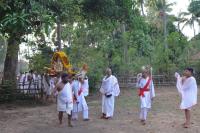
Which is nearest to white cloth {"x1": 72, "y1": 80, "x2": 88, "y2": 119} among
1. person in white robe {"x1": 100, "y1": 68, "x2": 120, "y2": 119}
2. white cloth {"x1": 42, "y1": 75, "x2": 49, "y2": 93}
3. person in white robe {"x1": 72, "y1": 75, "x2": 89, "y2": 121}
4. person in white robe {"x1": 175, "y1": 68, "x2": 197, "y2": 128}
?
person in white robe {"x1": 72, "y1": 75, "x2": 89, "y2": 121}

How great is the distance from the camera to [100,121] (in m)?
13.0

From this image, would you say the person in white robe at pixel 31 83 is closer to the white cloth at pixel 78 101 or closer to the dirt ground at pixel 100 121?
the dirt ground at pixel 100 121

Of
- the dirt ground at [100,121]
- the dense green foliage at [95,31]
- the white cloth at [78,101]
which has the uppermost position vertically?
the dense green foliage at [95,31]

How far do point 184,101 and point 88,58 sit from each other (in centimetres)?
1391

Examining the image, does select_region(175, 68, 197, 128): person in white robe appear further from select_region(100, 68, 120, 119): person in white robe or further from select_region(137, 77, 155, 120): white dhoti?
select_region(100, 68, 120, 119): person in white robe

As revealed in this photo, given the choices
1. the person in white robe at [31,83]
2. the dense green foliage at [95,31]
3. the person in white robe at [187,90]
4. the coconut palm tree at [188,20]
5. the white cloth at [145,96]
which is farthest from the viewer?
the coconut palm tree at [188,20]

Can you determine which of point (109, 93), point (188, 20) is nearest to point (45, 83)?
point (109, 93)

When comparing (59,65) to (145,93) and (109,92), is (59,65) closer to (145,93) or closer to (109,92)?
(109,92)

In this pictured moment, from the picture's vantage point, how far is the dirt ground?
11.3 metres

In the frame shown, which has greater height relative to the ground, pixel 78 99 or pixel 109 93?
pixel 109 93

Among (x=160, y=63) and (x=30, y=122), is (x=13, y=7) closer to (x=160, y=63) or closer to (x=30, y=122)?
(x=30, y=122)

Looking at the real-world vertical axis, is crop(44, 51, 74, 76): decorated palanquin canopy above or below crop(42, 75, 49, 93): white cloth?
above

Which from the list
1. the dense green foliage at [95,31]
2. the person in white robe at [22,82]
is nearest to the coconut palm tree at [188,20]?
the dense green foliage at [95,31]

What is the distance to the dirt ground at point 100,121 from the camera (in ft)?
37.2
